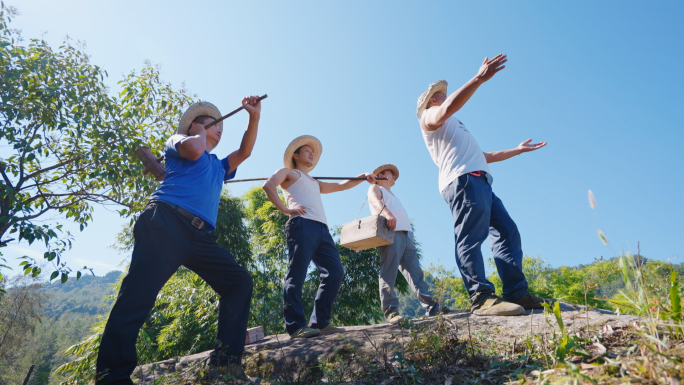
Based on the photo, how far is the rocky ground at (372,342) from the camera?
292 cm

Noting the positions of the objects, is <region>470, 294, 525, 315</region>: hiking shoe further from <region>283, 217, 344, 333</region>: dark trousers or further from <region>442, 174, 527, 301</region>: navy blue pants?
<region>283, 217, 344, 333</region>: dark trousers

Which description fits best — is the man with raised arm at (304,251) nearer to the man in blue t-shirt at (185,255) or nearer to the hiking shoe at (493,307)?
the man in blue t-shirt at (185,255)

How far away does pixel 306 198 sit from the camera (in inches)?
192

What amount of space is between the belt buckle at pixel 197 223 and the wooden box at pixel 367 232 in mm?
2057

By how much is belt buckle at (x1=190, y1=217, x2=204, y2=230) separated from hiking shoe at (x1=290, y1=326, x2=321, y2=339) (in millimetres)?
1637

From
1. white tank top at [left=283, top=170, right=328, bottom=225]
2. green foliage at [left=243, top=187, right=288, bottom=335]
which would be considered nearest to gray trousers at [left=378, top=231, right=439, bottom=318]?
white tank top at [left=283, top=170, right=328, bottom=225]

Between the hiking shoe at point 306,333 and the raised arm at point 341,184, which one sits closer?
the hiking shoe at point 306,333

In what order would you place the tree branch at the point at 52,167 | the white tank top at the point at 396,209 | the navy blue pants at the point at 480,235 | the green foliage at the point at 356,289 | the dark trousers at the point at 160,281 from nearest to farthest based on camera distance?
the dark trousers at the point at 160,281 → the navy blue pants at the point at 480,235 → the white tank top at the point at 396,209 → the tree branch at the point at 52,167 → the green foliage at the point at 356,289

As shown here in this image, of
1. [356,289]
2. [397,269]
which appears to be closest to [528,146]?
[397,269]

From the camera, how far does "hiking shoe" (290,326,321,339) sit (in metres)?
4.18

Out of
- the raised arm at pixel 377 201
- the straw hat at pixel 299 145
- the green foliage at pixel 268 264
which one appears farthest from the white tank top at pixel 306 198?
the green foliage at pixel 268 264

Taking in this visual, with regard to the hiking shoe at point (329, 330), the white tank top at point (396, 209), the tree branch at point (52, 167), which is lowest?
the hiking shoe at point (329, 330)

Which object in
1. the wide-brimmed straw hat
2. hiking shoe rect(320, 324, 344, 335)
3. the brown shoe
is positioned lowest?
the brown shoe

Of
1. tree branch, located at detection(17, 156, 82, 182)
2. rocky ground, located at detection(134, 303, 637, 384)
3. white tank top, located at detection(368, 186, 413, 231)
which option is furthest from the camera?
tree branch, located at detection(17, 156, 82, 182)
